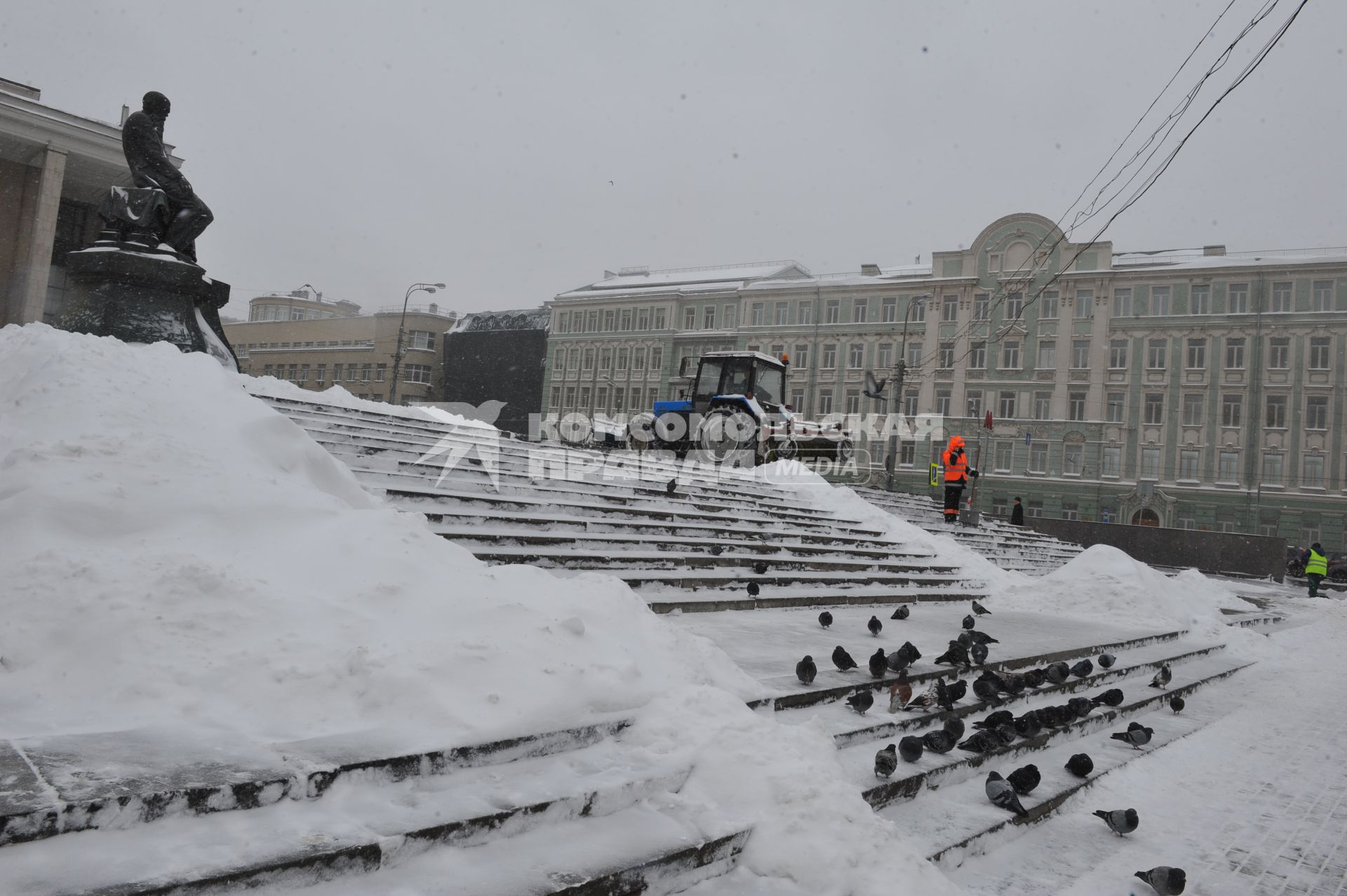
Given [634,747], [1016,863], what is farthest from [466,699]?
[1016,863]

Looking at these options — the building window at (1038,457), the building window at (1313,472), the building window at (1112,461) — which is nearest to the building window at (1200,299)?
the building window at (1112,461)

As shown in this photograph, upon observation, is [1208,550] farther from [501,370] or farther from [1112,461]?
[501,370]

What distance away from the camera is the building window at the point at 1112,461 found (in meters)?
41.2

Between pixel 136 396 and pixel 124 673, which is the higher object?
pixel 136 396

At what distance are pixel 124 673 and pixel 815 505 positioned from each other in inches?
452

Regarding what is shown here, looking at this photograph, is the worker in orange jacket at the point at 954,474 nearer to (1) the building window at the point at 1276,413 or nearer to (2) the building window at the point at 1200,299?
(1) the building window at the point at 1276,413

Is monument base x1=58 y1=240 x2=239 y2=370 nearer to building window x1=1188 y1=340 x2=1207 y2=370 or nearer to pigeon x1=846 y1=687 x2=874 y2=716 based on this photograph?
pigeon x1=846 y1=687 x2=874 y2=716

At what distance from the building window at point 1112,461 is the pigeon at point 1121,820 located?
4183cm

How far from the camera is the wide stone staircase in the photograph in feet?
7.16

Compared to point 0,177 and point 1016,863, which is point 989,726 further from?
point 0,177

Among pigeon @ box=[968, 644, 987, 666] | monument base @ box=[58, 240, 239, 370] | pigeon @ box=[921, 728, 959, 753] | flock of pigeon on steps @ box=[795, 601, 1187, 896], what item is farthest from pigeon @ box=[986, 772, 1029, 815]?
monument base @ box=[58, 240, 239, 370]

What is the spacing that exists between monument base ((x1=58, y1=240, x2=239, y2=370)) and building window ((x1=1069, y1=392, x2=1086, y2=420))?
41527 mm

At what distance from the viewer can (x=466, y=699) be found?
3.22 m

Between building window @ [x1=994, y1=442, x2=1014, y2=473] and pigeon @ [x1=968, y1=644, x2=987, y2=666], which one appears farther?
building window @ [x1=994, y1=442, x2=1014, y2=473]
